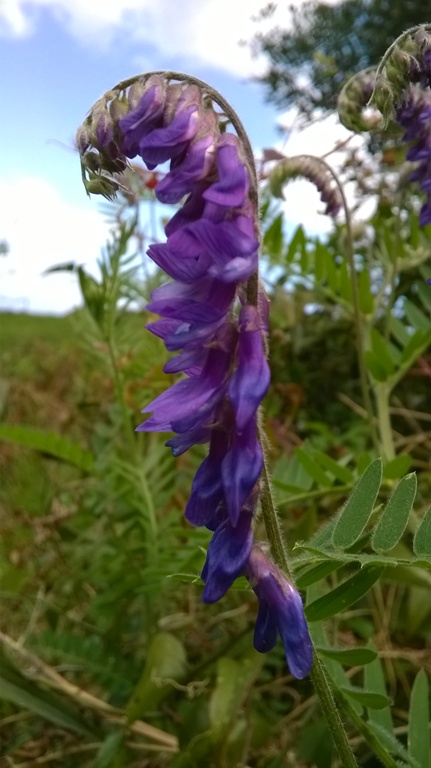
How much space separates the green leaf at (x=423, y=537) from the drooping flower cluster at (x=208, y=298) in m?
0.14

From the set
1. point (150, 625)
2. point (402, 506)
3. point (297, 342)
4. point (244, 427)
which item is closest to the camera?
point (244, 427)

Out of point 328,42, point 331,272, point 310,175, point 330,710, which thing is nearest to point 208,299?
point 330,710

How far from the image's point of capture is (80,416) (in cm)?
195

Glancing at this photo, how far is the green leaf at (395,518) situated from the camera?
1.93 ft

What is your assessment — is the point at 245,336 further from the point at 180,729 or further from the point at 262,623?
the point at 180,729

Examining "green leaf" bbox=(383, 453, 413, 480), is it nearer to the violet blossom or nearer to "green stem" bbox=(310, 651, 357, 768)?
the violet blossom

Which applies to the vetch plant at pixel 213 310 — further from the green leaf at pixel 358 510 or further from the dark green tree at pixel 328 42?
the dark green tree at pixel 328 42

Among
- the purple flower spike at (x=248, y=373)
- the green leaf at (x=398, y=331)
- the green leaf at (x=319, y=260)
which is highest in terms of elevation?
the green leaf at (x=319, y=260)

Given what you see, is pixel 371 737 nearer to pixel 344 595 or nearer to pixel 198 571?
pixel 344 595

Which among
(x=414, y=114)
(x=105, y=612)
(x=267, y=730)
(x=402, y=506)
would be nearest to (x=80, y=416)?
(x=105, y=612)

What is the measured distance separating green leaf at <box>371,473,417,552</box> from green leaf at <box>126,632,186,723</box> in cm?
51

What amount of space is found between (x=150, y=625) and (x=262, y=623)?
0.76m

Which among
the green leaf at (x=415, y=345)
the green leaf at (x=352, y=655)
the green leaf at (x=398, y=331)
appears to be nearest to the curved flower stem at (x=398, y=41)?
the green leaf at (x=352, y=655)

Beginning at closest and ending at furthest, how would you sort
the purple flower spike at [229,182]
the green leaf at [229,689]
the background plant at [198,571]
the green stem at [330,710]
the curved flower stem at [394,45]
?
the purple flower spike at [229,182] → the green stem at [330,710] → the curved flower stem at [394,45] → the background plant at [198,571] → the green leaf at [229,689]
